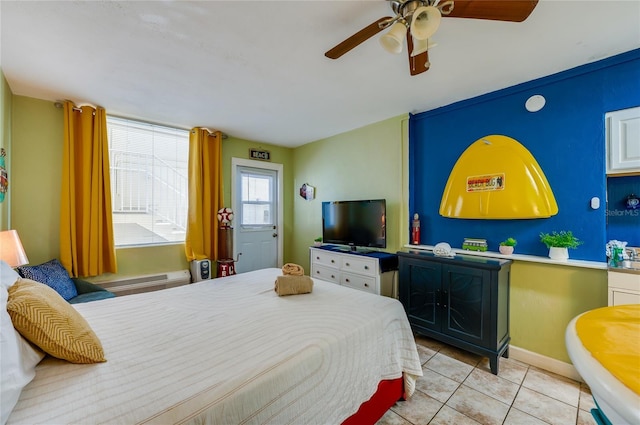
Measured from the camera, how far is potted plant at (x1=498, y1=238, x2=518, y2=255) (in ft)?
7.79

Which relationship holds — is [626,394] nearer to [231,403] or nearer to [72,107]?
[231,403]

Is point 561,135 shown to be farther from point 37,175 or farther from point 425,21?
point 37,175

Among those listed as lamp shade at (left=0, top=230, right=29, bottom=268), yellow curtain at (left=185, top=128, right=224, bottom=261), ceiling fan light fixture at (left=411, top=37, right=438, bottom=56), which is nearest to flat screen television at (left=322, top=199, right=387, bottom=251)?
yellow curtain at (left=185, top=128, right=224, bottom=261)

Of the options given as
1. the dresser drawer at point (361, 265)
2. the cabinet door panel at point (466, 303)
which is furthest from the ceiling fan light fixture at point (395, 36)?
the dresser drawer at point (361, 265)

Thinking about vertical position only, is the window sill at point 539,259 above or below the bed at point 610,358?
below

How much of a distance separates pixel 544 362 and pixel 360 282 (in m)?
1.79

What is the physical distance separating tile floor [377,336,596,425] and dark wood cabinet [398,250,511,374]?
17 centimetres

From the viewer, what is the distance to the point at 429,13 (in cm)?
122

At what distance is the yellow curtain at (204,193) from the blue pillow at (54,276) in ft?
4.06

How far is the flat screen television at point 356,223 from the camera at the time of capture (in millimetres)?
3225

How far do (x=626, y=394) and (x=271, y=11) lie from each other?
6.75 feet

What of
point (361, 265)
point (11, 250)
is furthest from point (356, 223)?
point (11, 250)

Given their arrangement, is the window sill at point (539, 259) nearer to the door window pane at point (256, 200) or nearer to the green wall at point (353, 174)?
the green wall at point (353, 174)

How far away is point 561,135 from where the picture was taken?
7.22ft
